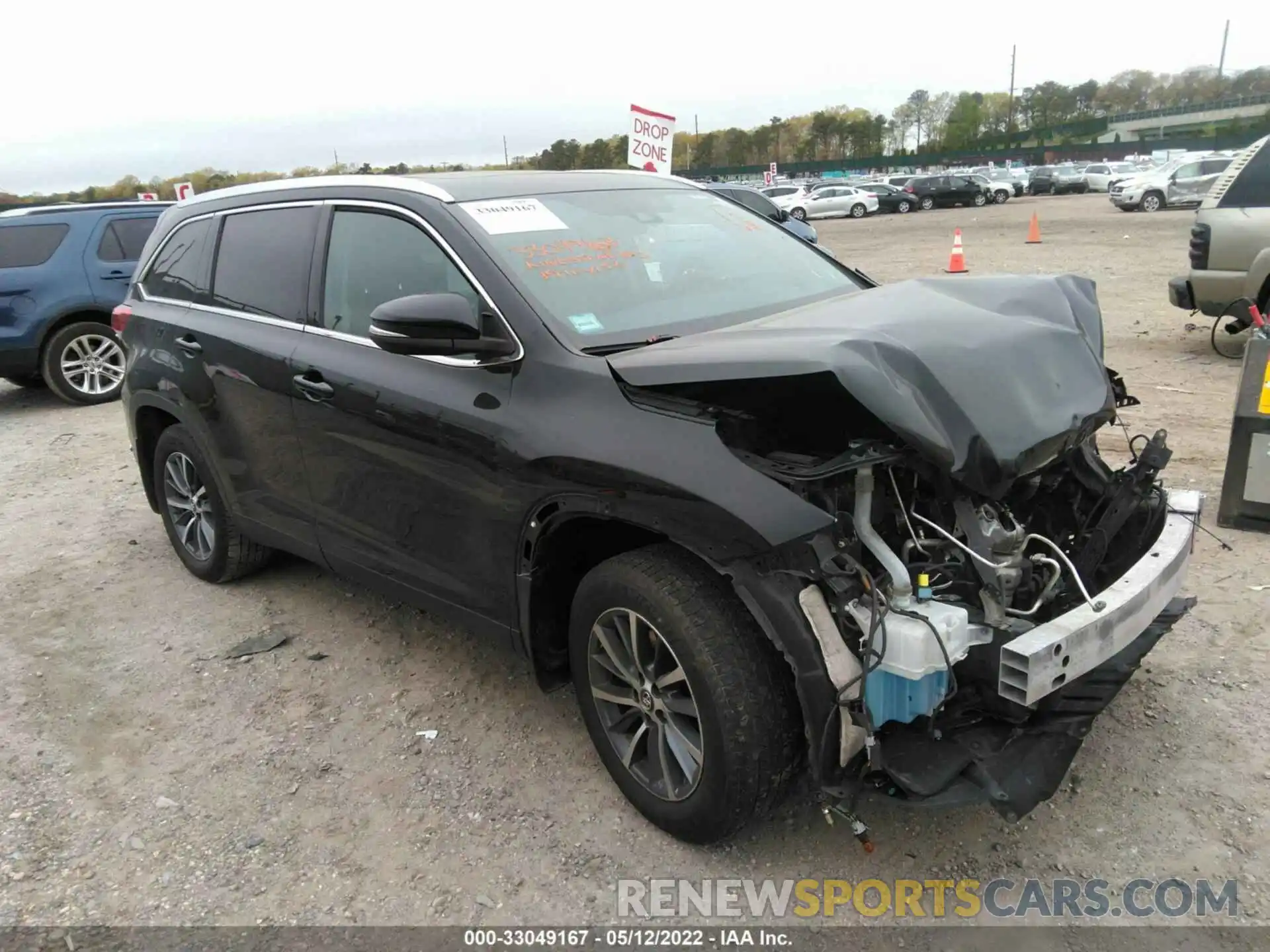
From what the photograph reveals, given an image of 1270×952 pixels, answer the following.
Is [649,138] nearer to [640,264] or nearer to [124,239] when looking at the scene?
[124,239]

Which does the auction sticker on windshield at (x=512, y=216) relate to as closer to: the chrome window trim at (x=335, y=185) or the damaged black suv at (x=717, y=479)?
the damaged black suv at (x=717, y=479)

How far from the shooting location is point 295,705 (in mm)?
3762

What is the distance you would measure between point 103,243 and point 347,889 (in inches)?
358

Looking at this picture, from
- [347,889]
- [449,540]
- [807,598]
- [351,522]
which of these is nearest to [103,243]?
[351,522]

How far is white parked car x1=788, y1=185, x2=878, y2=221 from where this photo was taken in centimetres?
3900

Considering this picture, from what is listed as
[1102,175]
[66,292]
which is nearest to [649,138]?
[66,292]

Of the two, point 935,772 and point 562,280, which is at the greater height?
point 562,280

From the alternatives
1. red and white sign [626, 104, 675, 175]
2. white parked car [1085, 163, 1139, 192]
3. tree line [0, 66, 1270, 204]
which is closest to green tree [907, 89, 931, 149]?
tree line [0, 66, 1270, 204]

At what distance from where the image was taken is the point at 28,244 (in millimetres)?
9445

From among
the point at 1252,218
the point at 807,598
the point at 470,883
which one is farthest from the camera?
the point at 1252,218

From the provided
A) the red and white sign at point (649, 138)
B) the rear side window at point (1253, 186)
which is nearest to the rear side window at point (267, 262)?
the rear side window at point (1253, 186)

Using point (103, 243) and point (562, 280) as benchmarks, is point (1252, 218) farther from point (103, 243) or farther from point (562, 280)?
point (103, 243)

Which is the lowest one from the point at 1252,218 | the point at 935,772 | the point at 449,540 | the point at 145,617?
the point at 145,617

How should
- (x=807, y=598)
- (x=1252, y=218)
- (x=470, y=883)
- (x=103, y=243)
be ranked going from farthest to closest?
(x=103, y=243)
(x=1252, y=218)
(x=470, y=883)
(x=807, y=598)
